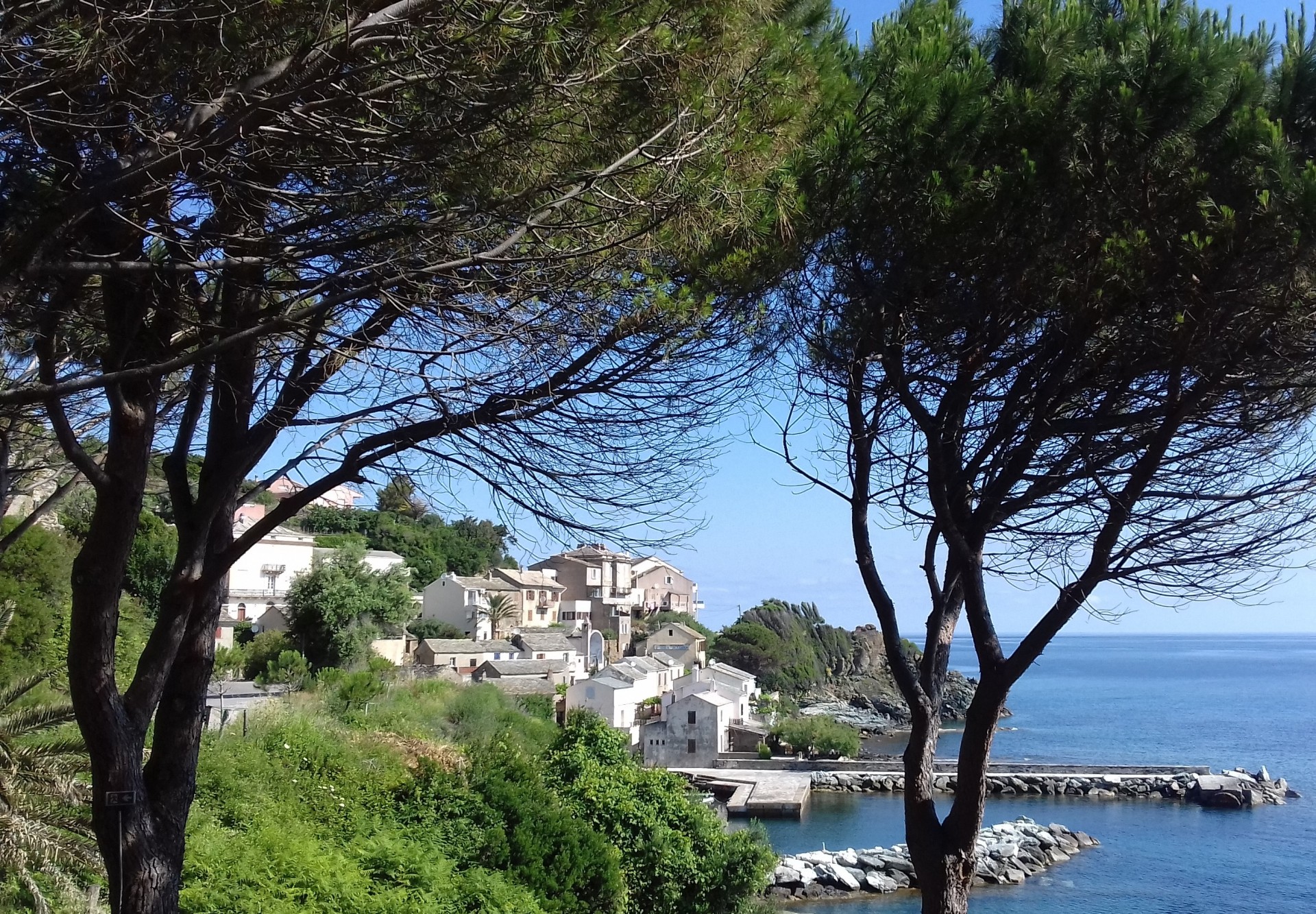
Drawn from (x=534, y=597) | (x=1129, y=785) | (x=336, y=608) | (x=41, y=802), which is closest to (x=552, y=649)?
(x=534, y=597)

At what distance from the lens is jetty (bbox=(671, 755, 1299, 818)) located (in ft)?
118

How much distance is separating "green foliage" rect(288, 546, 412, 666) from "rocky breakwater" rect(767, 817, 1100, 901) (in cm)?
1230

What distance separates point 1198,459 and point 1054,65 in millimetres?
2395

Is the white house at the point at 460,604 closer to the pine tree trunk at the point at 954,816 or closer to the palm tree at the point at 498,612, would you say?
the palm tree at the point at 498,612

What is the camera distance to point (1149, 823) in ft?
112

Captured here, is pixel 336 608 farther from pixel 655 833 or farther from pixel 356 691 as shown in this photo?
pixel 655 833

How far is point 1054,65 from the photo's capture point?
5.15 metres

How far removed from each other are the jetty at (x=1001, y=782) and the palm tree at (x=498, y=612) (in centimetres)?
1285

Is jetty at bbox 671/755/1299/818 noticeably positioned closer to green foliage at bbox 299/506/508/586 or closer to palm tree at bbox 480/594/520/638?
palm tree at bbox 480/594/520/638

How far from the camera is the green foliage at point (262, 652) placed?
83.3 feet

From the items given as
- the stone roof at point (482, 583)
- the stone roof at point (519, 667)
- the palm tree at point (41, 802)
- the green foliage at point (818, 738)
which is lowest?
the green foliage at point (818, 738)

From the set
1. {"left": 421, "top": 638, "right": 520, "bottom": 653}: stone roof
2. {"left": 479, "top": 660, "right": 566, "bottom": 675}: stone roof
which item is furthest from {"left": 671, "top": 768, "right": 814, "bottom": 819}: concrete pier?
{"left": 421, "top": 638, "right": 520, "bottom": 653}: stone roof

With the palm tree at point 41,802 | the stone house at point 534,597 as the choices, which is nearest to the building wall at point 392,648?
the stone house at point 534,597

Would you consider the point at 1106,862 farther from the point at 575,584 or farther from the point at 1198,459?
the point at 575,584
